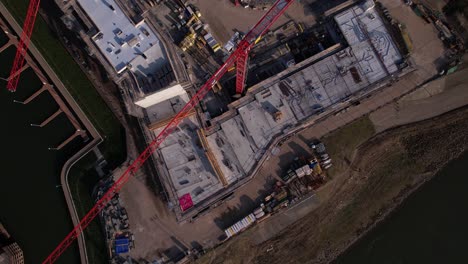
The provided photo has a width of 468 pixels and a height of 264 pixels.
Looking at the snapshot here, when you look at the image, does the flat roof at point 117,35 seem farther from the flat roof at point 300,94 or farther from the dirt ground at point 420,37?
the dirt ground at point 420,37

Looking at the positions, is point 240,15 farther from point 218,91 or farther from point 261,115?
point 261,115

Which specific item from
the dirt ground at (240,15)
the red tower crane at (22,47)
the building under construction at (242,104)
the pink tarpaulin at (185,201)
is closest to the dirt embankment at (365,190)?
the pink tarpaulin at (185,201)

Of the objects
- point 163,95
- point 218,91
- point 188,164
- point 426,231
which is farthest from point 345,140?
point 163,95

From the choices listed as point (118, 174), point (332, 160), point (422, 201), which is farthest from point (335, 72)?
point (118, 174)

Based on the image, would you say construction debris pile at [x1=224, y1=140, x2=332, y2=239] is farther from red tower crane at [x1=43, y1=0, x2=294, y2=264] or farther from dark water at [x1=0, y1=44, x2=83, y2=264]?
dark water at [x1=0, y1=44, x2=83, y2=264]

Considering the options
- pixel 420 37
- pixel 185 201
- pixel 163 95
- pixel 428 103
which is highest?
pixel 163 95
